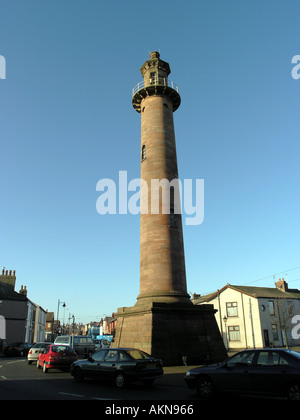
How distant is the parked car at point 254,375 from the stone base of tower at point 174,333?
8.73 metres

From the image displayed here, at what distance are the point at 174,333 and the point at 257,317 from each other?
29.0 meters

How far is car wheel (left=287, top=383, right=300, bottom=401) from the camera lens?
27.1ft

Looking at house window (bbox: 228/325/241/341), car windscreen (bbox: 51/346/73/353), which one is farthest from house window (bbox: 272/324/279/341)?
car windscreen (bbox: 51/346/73/353)

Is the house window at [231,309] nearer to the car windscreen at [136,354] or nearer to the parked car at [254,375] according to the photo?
the car windscreen at [136,354]

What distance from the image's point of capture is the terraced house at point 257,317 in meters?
43.9

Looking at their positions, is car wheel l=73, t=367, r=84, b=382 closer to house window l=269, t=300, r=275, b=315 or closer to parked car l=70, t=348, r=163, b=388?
parked car l=70, t=348, r=163, b=388

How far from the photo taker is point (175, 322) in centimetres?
1978

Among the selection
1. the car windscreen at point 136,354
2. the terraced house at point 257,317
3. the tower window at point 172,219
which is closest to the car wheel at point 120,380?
the car windscreen at point 136,354

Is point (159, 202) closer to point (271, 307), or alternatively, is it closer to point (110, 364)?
point (110, 364)

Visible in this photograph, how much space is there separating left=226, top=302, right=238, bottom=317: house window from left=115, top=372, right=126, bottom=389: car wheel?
3838 centimetres

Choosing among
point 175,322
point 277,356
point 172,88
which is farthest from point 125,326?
point 172,88

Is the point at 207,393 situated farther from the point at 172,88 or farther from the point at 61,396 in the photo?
the point at 172,88

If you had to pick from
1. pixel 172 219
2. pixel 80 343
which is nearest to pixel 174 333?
pixel 172 219
